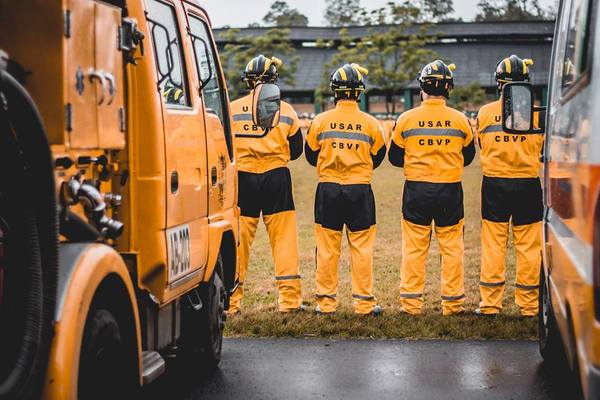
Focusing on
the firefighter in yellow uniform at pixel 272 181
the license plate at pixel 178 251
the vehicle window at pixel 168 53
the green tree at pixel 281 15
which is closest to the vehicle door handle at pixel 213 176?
the vehicle window at pixel 168 53

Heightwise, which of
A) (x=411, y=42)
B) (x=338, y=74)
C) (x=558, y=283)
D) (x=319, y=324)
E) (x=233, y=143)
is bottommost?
(x=319, y=324)

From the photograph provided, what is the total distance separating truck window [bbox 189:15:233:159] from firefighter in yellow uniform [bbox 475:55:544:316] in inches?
111

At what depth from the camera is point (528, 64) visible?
30.7ft

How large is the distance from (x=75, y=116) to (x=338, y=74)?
205 inches

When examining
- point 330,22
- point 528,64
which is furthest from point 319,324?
point 330,22

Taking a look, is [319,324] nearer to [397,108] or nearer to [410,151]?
[410,151]

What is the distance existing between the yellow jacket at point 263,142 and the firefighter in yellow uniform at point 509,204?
1720 mm

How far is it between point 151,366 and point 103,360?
868 millimetres

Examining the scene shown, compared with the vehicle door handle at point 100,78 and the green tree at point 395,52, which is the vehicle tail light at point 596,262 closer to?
the vehicle door handle at point 100,78

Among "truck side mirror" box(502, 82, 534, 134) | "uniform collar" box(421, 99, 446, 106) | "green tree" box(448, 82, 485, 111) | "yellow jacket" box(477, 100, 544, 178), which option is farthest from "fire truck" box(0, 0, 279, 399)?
"green tree" box(448, 82, 485, 111)

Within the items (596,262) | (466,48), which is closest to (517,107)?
(596,262)

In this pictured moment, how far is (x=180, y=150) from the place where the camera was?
5777mm

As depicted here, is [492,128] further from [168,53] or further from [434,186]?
[168,53]

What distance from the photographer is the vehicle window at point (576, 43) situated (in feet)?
14.1
